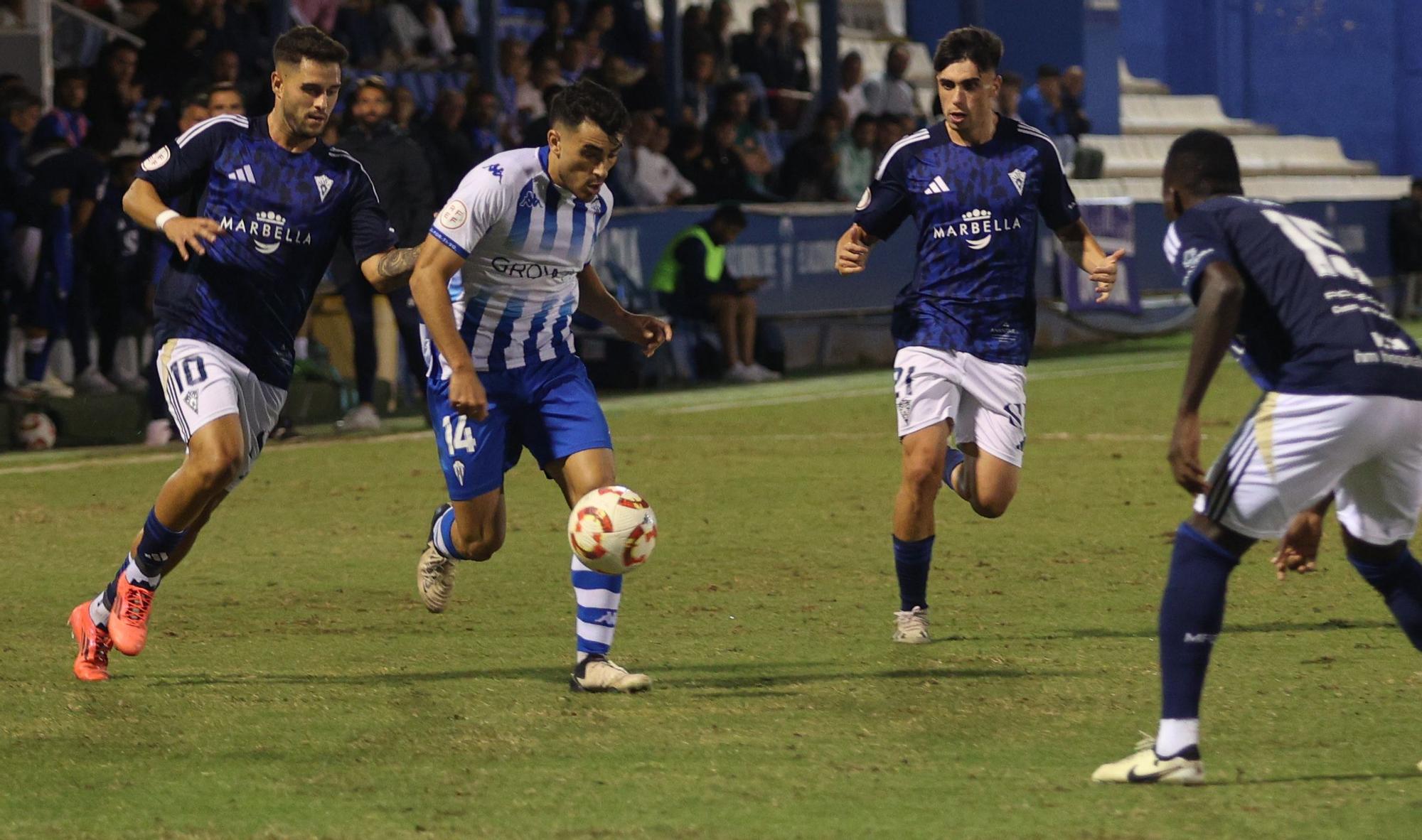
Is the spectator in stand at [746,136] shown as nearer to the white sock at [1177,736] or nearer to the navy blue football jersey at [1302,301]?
the navy blue football jersey at [1302,301]

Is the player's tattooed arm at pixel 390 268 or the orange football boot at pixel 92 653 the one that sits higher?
the player's tattooed arm at pixel 390 268

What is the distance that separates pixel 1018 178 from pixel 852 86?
16.6 meters

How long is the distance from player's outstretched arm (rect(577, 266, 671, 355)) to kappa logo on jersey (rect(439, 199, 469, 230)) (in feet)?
2.26

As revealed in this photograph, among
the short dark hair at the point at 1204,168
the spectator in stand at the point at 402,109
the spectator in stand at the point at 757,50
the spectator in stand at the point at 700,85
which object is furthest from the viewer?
the spectator in stand at the point at 757,50

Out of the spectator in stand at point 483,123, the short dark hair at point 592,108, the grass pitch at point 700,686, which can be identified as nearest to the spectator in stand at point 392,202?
the grass pitch at point 700,686

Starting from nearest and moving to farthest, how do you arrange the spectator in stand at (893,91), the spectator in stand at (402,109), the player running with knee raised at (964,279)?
the player running with knee raised at (964,279) → the spectator in stand at (402,109) → the spectator in stand at (893,91)

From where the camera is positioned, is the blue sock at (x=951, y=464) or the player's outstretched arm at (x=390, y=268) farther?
the blue sock at (x=951, y=464)

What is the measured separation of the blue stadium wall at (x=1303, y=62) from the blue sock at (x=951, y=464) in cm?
2861

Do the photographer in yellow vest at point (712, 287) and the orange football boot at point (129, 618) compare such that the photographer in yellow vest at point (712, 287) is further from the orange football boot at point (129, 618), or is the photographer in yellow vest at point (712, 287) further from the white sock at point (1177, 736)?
the white sock at point (1177, 736)

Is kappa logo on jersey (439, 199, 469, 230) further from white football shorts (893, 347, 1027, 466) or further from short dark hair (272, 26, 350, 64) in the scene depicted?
white football shorts (893, 347, 1027, 466)

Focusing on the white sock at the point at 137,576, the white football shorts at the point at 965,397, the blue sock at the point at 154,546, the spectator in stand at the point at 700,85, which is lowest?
the white sock at the point at 137,576

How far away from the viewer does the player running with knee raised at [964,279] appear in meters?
7.12

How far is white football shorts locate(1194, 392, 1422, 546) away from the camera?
482 centimetres

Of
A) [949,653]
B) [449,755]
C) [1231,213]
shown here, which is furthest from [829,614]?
[1231,213]
